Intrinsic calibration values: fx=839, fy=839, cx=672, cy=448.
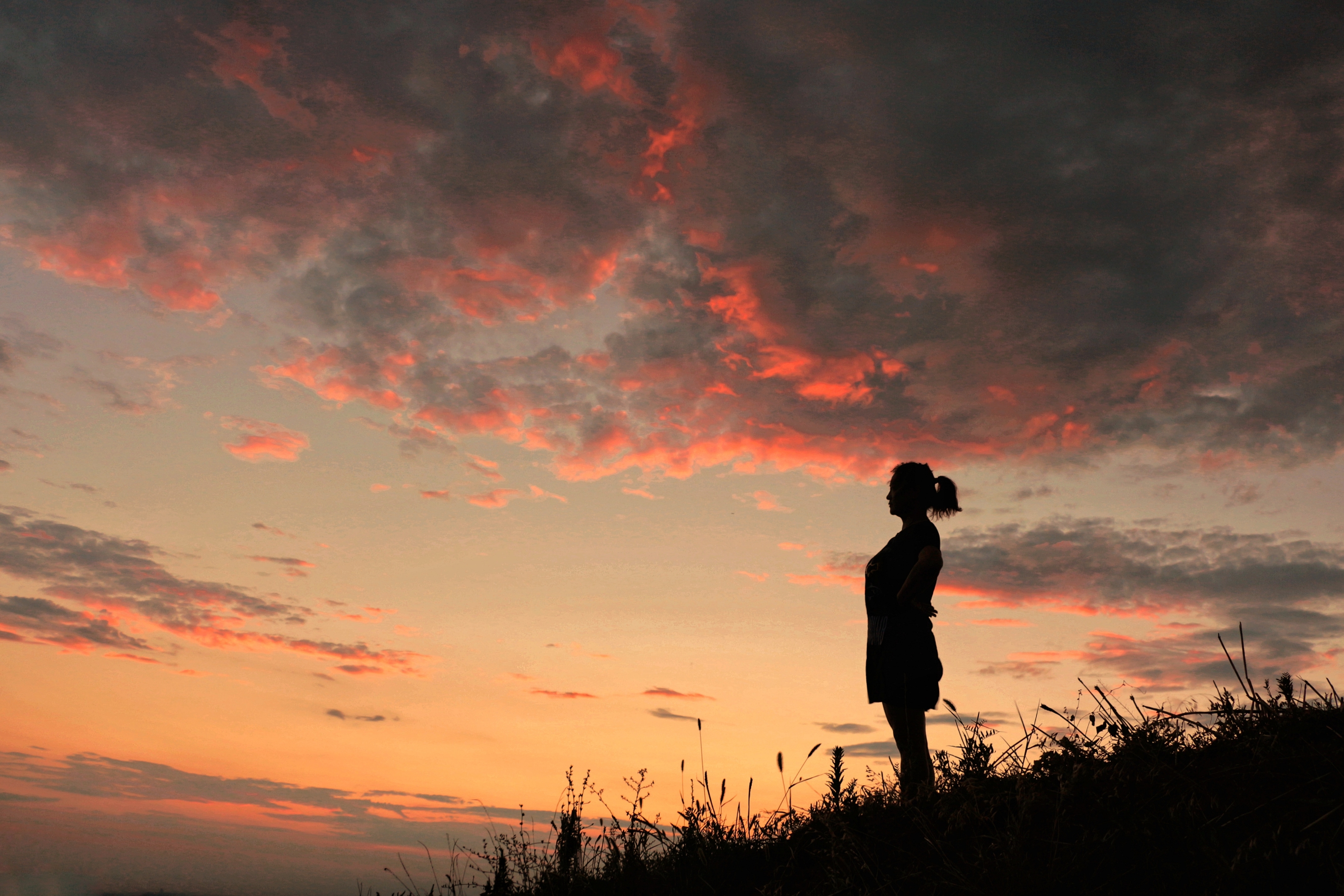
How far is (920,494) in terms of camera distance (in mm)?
6676

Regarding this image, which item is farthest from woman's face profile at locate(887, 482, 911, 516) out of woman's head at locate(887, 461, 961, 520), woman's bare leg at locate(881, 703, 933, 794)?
woman's bare leg at locate(881, 703, 933, 794)

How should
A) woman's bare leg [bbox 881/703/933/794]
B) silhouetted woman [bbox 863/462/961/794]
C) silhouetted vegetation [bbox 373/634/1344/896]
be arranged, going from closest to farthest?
silhouetted vegetation [bbox 373/634/1344/896], woman's bare leg [bbox 881/703/933/794], silhouetted woman [bbox 863/462/961/794]

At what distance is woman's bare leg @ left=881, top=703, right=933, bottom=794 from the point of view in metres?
5.62

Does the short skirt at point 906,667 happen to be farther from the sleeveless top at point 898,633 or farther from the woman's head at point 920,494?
the woman's head at point 920,494

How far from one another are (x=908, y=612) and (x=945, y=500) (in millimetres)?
986

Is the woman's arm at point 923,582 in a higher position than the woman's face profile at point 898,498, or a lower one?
lower

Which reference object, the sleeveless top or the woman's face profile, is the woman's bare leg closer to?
the sleeveless top

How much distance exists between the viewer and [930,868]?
3.67 metres

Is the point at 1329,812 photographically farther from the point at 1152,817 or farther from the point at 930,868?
the point at 930,868

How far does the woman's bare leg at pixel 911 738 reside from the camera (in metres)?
5.62

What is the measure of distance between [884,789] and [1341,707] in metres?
2.39

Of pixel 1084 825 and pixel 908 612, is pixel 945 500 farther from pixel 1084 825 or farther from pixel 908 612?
pixel 1084 825

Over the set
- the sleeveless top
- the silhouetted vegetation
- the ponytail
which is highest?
the ponytail

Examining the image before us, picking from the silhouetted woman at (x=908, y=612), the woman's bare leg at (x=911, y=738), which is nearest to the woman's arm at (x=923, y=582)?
the silhouetted woman at (x=908, y=612)
